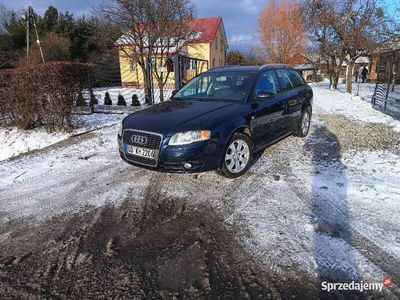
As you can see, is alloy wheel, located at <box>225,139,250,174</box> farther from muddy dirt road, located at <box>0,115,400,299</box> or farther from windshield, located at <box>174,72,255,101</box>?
windshield, located at <box>174,72,255,101</box>

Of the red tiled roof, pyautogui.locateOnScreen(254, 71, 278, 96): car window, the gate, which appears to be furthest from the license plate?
the red tiled roof

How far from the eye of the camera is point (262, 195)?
412 centimetres

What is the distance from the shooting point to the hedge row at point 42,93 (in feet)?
24.4

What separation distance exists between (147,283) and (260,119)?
3235mm

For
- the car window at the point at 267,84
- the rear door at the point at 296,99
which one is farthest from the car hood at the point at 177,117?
the rear door at the point at 296,99

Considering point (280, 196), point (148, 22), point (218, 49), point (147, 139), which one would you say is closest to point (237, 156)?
point (280, 196)

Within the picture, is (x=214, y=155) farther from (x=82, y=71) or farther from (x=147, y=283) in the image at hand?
(x=82, y=71)

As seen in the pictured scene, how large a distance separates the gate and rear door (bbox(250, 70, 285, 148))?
5.81 meters

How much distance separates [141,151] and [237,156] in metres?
1.44

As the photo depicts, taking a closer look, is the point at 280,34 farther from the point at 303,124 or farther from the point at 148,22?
the point at 303,124

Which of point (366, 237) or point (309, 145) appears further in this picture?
point (309, 145)

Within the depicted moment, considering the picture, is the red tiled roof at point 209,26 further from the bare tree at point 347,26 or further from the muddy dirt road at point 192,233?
the muddy dirt road at point 192,233

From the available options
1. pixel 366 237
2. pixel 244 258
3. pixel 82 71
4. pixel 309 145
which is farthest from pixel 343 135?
pixel 82 71

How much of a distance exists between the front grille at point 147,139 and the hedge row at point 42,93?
4178 mm
